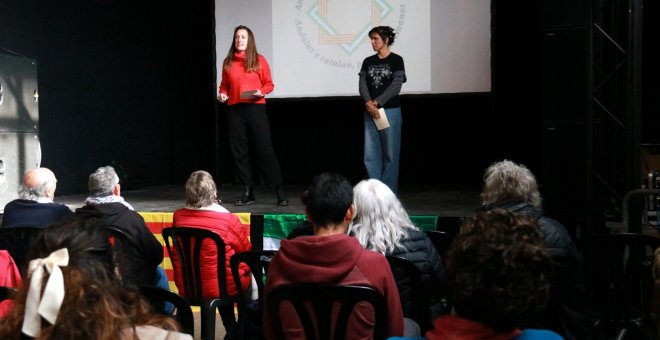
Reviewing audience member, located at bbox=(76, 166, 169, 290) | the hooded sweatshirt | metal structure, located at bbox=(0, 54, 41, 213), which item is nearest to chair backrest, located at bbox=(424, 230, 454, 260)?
the hooded sweatshirt

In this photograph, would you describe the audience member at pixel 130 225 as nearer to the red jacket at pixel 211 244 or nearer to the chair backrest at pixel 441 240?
the red jacket at pixel 211 244

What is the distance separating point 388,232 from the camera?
8.09 ft

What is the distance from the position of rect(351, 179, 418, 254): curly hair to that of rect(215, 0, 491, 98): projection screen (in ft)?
13.0

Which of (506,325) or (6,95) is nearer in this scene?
(506,325)

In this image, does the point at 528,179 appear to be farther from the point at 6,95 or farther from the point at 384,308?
the point at 6,95

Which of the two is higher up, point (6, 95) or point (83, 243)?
point (6, 95)

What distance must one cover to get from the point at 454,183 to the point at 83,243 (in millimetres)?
5826

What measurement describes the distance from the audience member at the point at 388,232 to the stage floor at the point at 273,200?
1988mm

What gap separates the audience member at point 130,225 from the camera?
117 inches

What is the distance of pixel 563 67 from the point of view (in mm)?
4059

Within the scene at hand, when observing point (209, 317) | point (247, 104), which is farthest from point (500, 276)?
point (247, 104)

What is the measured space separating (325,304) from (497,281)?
0.75 m

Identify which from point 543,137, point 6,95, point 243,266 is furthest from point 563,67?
point 6,95

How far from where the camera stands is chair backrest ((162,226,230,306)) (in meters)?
3.12
